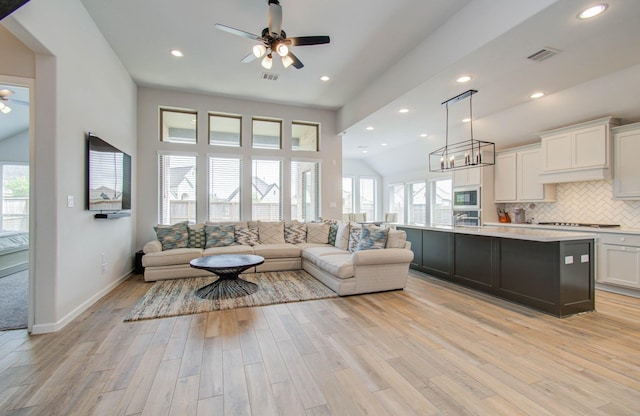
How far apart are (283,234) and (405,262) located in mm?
2732

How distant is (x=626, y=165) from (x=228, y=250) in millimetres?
6370

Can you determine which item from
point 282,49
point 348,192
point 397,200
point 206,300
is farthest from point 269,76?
point 397,200

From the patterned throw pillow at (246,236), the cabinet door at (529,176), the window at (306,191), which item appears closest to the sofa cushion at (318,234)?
the window at (306,191)

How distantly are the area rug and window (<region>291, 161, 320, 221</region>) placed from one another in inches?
86.9

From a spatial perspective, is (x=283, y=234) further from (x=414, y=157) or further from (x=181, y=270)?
(x=414, y=157)

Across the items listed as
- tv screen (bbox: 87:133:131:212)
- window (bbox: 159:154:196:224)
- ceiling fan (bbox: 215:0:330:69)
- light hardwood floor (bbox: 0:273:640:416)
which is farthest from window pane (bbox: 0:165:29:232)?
ceiling fan (bbox: 215:0:330:69)

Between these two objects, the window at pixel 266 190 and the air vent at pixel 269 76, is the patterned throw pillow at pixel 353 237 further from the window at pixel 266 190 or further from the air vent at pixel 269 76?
the air vent at pixel 269 76

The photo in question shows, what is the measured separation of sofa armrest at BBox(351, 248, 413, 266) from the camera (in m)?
3.88

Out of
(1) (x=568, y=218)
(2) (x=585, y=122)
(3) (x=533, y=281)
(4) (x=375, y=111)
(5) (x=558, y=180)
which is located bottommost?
(3) (x=533, y=281)

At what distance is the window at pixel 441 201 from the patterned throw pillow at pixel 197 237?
20.0ft

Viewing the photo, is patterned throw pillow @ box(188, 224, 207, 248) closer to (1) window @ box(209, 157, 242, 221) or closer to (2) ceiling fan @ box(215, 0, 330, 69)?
(1) window @ box(209, 157, 242, 221)

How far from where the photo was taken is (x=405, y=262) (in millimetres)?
4098

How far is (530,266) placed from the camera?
3.43 m

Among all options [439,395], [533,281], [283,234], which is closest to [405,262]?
[533,281]
